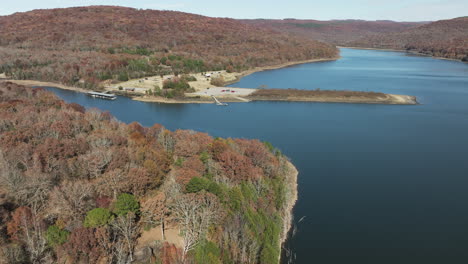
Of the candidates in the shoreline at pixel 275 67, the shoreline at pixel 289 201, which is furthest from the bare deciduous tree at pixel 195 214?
the shoreline at pixel 275 67

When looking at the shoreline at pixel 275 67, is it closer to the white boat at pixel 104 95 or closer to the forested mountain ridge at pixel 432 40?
the white boat at pixel 104 95

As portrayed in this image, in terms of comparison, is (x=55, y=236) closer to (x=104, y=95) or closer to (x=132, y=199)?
(x=132, y=199)


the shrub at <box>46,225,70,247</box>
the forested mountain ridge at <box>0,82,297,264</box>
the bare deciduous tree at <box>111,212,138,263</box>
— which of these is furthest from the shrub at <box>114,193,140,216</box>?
the shrub at <box>46,225,70,247</box>

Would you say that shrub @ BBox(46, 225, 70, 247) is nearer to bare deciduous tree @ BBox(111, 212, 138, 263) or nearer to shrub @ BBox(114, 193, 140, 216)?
bare deciduous tree @ BBox(111, 212, 138, 263)

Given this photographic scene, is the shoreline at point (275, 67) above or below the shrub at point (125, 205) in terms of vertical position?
above

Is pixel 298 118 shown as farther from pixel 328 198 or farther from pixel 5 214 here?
pixel 5 214

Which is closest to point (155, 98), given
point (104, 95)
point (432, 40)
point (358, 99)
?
point (104, 95)

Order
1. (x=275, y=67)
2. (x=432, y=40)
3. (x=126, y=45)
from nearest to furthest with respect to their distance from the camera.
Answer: (x=126, y=45)
(x=275, y=67)
(x=432, y=40)
